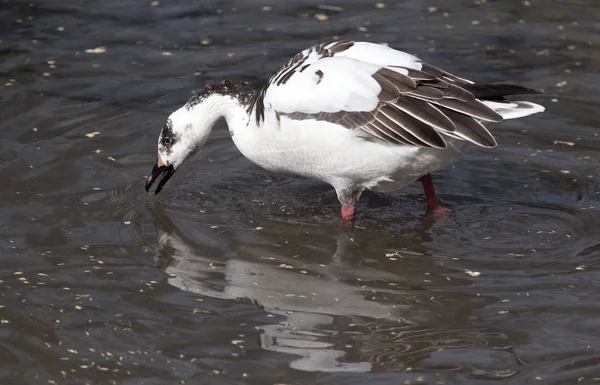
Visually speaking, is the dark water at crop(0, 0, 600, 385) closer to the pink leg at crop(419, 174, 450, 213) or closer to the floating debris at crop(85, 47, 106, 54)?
the floating debris at crop(85, 47, 106, 54)

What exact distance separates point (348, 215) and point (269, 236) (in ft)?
2.23

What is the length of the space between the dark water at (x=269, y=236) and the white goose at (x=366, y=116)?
24.5 inches

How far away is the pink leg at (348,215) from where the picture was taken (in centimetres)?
792

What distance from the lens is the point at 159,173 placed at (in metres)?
8.36

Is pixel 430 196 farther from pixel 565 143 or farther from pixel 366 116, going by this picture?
pixel 565 143

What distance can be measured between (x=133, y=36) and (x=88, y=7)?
1.19 meters

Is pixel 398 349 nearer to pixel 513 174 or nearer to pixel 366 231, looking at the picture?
pixel 366 231

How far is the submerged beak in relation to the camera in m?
8.33

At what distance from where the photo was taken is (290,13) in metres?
12.6

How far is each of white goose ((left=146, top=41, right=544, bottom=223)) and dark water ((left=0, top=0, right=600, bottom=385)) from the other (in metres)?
0.62

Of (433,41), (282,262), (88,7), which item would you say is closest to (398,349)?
(282,262)

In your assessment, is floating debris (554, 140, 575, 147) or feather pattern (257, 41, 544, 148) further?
floating debris (554, 140, 575, 147)

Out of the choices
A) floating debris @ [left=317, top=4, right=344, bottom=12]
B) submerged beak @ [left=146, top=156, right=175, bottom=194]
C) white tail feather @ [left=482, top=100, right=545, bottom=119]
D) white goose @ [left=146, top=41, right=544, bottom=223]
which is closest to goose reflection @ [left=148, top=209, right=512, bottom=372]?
submerged beak @ [left=146, top=156, right=175, bottom=194]

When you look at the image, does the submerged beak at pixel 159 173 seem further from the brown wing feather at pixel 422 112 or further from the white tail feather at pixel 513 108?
the white tail feather at pixel 513 108
